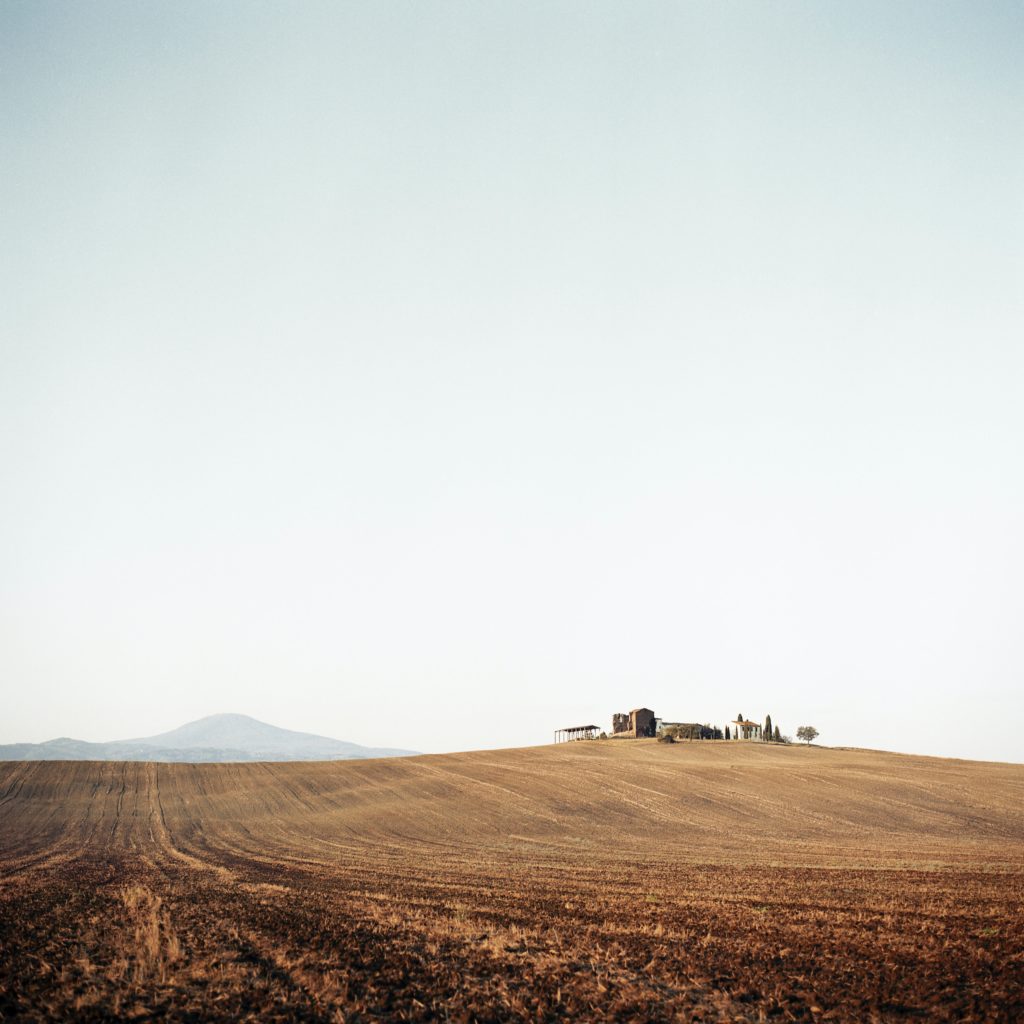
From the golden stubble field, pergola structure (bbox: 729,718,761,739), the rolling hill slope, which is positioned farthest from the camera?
pergola structure (bbox: 729,718,761,739)

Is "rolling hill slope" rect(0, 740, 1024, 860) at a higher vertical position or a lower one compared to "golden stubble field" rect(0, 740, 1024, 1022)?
lower

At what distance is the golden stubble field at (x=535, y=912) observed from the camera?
1201 cm

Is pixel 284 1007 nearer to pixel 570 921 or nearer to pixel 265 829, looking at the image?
pixel 570 921

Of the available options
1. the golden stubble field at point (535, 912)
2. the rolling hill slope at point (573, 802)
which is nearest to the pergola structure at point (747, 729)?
the rolling hill slope at point (573, 802)

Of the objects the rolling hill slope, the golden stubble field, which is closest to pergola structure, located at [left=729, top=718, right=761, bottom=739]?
the rolling hill slope

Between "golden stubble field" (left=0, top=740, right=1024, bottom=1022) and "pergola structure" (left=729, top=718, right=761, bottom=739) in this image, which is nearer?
"golden stubble field" (left=0, top=740, right=1024, bottom=1022)

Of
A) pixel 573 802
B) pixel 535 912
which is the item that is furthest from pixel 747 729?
pixel 535 912

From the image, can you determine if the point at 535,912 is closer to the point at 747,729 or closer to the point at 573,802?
the point at 573,802

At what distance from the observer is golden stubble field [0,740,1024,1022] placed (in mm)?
12008

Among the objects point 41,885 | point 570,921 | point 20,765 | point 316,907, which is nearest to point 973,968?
point 570,921

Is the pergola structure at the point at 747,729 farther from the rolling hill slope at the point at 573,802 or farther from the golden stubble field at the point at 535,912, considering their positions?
the golden stubble field at the point at 535,912

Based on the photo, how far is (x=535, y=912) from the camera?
19.3 m

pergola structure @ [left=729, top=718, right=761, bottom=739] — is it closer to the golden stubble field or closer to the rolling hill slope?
the rolling hill slope

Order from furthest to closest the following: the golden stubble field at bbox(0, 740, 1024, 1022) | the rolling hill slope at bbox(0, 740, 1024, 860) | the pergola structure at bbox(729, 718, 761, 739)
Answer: the pergola structure at bbox(729, 718, 761, 739) < the rolling hill slope at bbox(0, 740, 1024, 860) < the golden stubble field at bbox(0, 740, 1024, 1022)
